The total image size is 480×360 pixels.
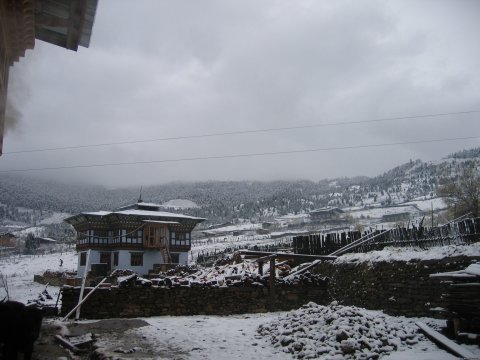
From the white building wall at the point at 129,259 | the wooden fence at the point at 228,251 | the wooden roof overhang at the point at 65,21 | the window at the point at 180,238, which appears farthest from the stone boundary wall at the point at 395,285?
the window at the point at 180,238

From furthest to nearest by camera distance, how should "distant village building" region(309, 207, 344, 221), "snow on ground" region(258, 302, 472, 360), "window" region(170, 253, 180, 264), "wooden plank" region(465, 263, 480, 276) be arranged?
"distant village building" region(309, 207, 344, 221) < "window" region(170, 253, 180, 264) < "snow on ground" region(258, 302, 472, 360) < "wooden plank" region(465, 263, 480, 276)

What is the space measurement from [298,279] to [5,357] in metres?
12.7

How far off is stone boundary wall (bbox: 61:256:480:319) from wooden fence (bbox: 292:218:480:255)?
6.42 feet

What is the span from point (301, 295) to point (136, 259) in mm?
31763

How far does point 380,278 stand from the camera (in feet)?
48.5

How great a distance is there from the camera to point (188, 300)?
16.0m

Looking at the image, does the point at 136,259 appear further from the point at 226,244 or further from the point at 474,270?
the point at 474,270

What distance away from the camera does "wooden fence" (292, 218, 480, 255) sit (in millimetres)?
13758

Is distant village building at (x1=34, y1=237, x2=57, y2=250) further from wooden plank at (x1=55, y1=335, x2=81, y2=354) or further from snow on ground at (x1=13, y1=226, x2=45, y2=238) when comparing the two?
wooden plank at (x1=55, y1=335, x2=81, y2=354)

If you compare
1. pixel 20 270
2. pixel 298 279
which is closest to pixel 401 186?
pixel 20 270

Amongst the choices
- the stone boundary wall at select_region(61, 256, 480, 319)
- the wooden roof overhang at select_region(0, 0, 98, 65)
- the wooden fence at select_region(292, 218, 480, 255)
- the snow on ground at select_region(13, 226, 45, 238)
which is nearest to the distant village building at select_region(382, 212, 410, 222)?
the wooden fence at select_region(292, 218, 480, 255)

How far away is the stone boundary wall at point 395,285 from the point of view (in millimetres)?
12062

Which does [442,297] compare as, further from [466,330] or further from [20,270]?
[20,270]

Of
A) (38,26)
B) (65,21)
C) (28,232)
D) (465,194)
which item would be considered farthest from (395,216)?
(28,232)
